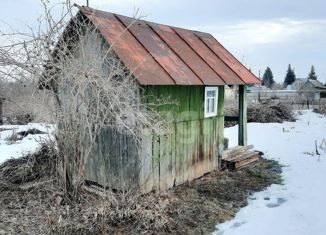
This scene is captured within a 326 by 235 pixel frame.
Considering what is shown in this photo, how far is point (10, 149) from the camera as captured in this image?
12367 millimetres

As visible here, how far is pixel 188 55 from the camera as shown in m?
Answer: 8.88

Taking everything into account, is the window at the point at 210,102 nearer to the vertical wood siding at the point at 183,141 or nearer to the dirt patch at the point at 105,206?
the vertical wood siding at the point at 183,141

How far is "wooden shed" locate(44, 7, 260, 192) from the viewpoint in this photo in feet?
23.4

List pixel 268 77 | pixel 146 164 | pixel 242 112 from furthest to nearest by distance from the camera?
pixel 268 77
pixel 242 112
pixel 146 164

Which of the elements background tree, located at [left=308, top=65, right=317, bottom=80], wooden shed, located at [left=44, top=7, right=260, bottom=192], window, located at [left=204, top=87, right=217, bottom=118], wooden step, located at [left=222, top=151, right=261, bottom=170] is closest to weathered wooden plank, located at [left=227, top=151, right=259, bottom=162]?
wooden step, located at [left=222, top=151, right=261, bottom=170]

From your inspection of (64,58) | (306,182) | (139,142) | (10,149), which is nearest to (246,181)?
(306,182)

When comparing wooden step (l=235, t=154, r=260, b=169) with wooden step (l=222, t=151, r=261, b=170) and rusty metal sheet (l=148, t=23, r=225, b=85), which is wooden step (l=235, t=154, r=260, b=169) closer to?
wooden step (l=222, t=151, r=261, b=170)

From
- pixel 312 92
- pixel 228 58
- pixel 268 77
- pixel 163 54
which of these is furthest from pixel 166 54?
pixel 268 77

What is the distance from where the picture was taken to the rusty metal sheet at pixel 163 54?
7.57 meters

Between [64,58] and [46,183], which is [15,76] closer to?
[64,58]

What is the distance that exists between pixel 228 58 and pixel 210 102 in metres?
2.02

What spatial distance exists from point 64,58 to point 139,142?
2028 mm

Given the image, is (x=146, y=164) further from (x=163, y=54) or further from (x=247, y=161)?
(x=247, y=161)

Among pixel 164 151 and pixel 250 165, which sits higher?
pixel 164 151
